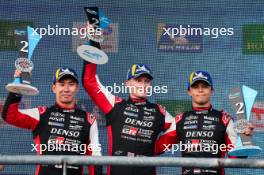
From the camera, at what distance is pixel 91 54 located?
16.8 ft

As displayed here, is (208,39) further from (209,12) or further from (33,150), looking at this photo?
(33,150)

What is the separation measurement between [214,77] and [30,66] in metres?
1.86

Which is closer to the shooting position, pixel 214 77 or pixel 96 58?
pixel 96 58

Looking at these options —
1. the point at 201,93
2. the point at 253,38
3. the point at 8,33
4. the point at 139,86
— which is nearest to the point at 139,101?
the point at 139,86

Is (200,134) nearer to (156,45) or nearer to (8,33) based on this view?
(156,45)

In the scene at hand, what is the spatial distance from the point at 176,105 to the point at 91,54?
116 centimetres

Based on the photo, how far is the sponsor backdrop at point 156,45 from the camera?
236 inches

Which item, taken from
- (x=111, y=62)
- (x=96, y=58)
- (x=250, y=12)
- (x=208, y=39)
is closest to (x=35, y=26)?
(x=111, y=62)

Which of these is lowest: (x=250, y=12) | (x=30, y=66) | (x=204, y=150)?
(x=204, y=150)

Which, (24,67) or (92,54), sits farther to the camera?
(92,54)

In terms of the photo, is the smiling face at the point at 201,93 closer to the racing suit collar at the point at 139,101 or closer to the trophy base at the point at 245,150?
the racing suit collar at the point at 139,101

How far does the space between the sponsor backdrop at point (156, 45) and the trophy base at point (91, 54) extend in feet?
2.87

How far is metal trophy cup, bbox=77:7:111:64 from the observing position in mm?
5109

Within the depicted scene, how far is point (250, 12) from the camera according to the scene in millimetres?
6020
